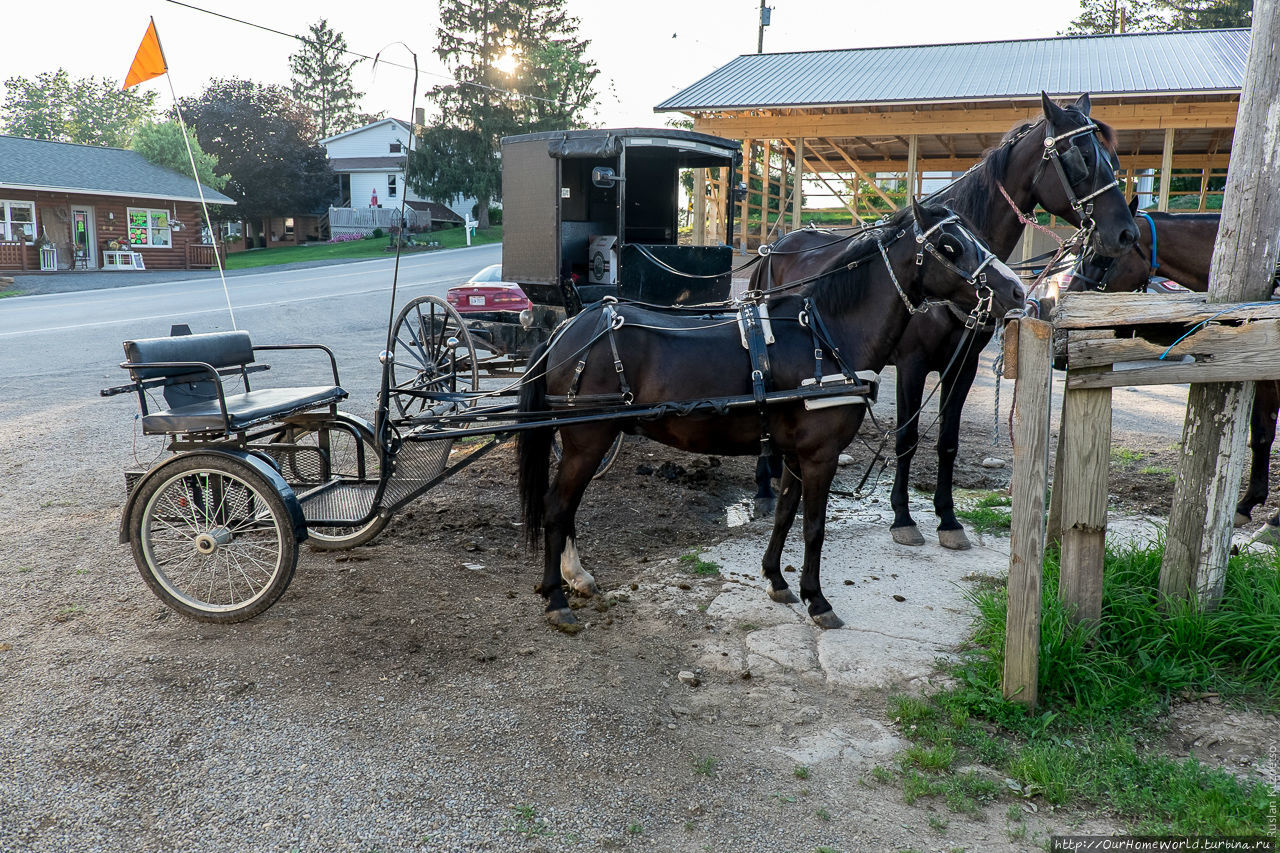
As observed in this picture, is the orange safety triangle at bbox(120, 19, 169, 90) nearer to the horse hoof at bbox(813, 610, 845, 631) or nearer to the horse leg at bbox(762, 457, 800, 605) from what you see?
the horse leg at bbox(762, 457, 800, 605)

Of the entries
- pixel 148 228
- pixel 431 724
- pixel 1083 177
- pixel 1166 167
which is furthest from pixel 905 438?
pixel 148 228

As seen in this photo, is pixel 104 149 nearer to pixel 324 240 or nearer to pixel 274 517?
pixel 324 240

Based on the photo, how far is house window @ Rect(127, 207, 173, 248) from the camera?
119 feet

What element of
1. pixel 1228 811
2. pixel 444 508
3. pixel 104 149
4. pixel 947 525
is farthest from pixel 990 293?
pixel 104 149

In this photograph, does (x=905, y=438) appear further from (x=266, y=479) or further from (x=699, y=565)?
(x=266, y=479)

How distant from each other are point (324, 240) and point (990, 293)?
5182 cm

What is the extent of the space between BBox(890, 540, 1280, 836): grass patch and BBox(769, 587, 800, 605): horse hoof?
3.23ft

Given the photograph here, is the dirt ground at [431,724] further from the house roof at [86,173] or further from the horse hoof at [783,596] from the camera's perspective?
the house roof at [86,173]

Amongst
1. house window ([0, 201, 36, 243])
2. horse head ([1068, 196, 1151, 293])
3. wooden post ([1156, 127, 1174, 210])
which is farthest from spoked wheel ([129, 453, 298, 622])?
house window ([0, 201, 36, 243])

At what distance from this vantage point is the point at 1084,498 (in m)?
3.90

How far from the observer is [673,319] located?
477 centimetres

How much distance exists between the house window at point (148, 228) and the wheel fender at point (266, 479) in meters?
37.1

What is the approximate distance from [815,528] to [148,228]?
3962 cm

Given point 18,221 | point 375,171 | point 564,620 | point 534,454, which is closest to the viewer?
point 564,620
